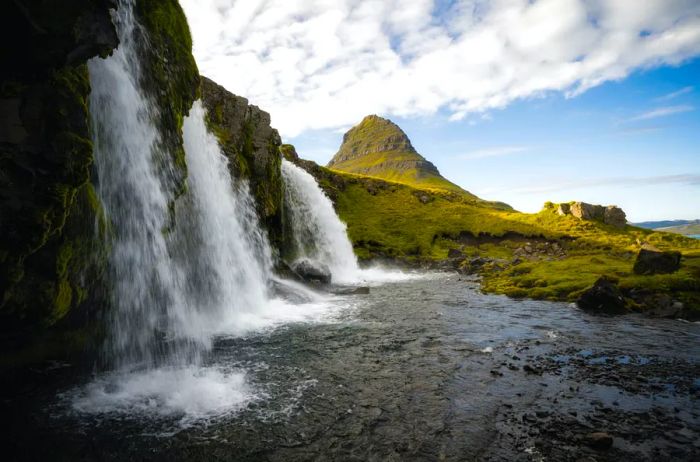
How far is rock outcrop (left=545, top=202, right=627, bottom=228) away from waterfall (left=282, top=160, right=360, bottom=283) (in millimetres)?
61109

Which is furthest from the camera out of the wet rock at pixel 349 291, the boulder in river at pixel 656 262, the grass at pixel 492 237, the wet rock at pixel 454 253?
the wet rock at pixel 454 253

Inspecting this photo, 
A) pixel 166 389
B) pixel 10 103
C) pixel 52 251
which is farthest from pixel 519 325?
pixel 10 103

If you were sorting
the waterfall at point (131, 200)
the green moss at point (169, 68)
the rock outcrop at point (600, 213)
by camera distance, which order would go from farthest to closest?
the rock outcrop at point (600, 213), the green moss at point (169, 68), the waterfall at point (131, 200)

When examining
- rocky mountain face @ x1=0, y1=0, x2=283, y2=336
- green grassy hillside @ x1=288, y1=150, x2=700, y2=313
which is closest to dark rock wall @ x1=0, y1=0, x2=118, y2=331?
rocky mountain face @ x1=0, y1=0, x2=283, y2=336

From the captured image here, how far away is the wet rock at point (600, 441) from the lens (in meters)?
10.9

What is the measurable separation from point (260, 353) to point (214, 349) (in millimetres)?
2658

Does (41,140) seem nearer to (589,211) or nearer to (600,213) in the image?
(589,211)

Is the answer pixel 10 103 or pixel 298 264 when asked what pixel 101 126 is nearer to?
pixel 10 103

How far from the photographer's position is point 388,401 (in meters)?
14.2

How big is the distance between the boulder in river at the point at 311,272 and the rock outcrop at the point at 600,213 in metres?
75.7

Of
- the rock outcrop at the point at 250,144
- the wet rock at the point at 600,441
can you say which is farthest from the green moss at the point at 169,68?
the wet rock at the point at 600,441

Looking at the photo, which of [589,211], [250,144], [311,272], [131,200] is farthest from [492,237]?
[131,200]

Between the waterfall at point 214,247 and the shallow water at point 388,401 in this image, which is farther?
the waterfall at point 214,247

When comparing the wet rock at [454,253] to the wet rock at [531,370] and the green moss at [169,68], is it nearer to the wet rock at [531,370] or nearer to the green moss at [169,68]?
the wet rock at [531,370]
